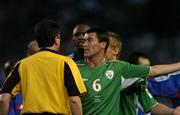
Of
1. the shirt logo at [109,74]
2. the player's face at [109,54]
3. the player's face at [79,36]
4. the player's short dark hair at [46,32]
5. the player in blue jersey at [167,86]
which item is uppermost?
the player's short dark hair at [46,32]

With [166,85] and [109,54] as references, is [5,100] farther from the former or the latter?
[166,85]

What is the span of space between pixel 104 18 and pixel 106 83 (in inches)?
337

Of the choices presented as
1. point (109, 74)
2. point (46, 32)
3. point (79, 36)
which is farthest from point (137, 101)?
point (79, 36)

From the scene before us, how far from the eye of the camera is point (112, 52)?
6832 millimetres

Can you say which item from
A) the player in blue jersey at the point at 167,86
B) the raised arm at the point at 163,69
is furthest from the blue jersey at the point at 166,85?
the raised arm at the point at 163,69

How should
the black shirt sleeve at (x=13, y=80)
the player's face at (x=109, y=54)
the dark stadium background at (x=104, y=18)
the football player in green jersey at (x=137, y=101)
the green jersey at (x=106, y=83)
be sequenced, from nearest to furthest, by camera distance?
the black shirt sleeve at (x=13, y=80), the green jersey at (x=106, y=83), the football player in green jersey at (x=137, y=101), the player's face at (x=109, y=54), the dark stadium background at (x=104, y=18)

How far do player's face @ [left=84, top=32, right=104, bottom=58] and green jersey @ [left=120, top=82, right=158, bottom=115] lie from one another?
18.4 inches

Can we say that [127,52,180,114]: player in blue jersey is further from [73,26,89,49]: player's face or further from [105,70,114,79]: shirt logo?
[105,70,114,79]: shirt logo

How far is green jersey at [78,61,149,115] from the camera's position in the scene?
240 inches

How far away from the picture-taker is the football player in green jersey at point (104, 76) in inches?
240

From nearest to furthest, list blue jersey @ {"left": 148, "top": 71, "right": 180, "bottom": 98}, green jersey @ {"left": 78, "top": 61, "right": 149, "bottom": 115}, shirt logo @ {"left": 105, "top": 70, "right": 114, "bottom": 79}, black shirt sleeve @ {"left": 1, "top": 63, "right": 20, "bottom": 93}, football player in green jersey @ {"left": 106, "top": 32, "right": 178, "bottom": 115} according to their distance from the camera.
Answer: black shirt sleeve @ {"left": 1, "top": 63, "right": 20, "bottom": 93}
green jersey @ {"left": 78, "top": 61, "right": 149, "bottom": 115}
shirt logo @ {"left": 105, "top": 70, "right": 114, "bottom": 79}
football player in green jersey @ {"left": 106, "top": 32, "right": 178, "bottom": 115}
blue jersey @ {"left": 148, "top": 71, "right": 180, "bottom": 98}

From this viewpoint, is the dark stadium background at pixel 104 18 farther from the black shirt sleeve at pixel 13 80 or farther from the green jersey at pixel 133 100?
the black shirt sleeve at pixel 13 80

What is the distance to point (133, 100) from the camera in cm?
638

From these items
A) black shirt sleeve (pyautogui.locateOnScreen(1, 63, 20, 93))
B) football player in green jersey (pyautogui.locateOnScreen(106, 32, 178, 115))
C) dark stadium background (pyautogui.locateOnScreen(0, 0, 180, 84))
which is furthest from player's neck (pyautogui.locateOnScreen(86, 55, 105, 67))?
dark stadium background (pyautogui.locateOnScreen(0, 0, 180, 84))
